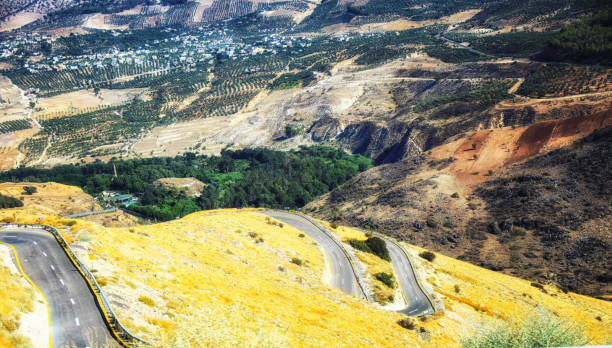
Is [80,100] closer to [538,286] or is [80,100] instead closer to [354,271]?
[354,271]

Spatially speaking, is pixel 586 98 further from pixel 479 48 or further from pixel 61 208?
pixel 61 208

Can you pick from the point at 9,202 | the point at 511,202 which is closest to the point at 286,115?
the point at 9,202

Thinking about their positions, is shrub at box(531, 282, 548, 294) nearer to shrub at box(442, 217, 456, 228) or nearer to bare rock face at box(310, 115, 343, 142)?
shrub at box(442, 217, 456, 228)

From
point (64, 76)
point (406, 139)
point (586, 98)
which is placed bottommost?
point (406, 139)

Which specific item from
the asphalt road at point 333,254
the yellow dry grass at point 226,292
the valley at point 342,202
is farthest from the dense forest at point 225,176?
the yellow dry grass at point 226,292

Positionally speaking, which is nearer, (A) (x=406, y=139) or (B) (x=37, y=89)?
(A) (x=406, y=139)

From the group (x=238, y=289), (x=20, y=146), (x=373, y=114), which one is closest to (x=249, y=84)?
(x=373, y=114)

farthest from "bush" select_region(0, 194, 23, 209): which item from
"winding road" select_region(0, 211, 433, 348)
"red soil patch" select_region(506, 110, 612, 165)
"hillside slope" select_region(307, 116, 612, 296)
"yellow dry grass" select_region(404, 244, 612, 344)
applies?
"red soil patch" select_region(506, 110, 612, 165)
